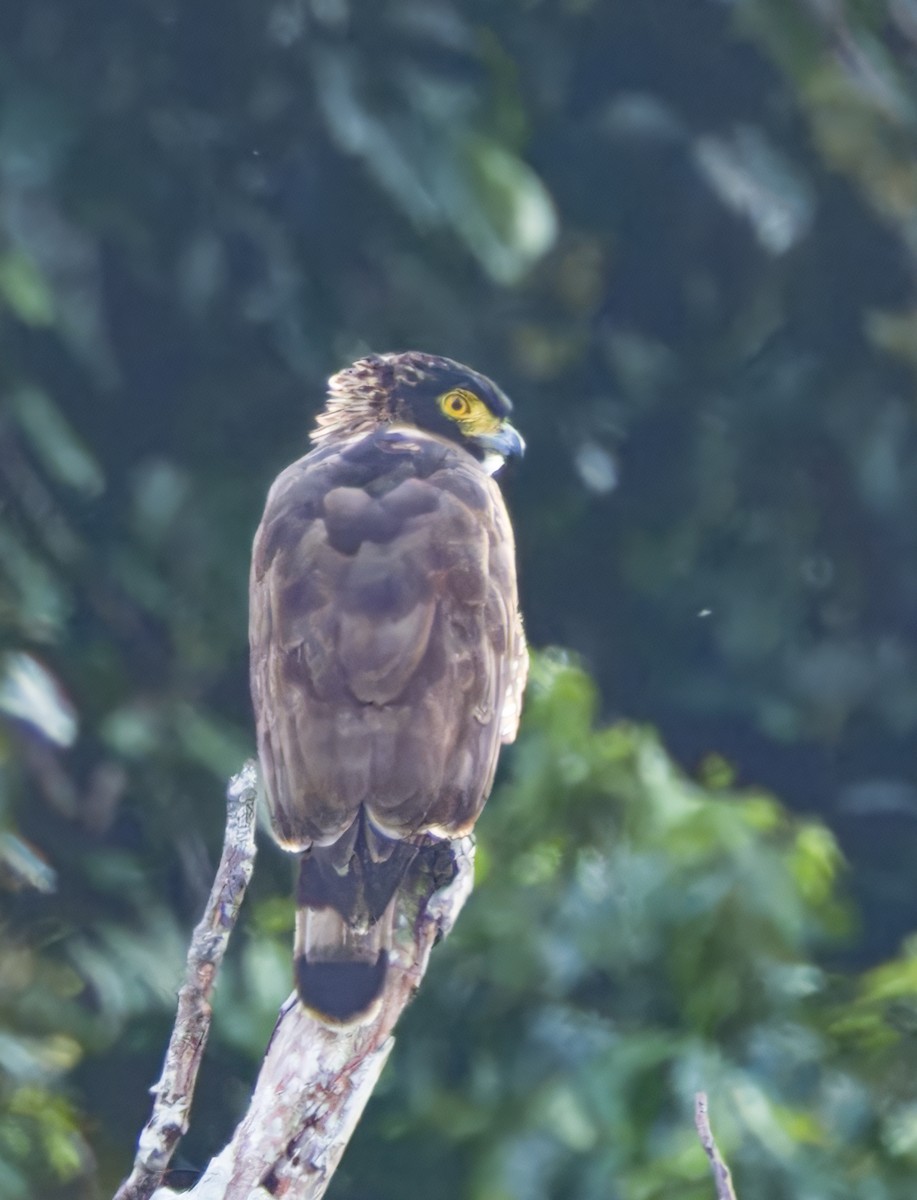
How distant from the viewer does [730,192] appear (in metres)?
5.87

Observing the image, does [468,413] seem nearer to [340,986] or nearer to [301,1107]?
[340,986]

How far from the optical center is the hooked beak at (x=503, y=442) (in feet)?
15.5

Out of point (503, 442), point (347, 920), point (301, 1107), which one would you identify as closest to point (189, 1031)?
point (301, 1107)

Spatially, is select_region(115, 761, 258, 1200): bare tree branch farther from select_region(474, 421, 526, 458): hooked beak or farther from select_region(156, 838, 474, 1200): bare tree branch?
select_region(474, 421, 526, 458): hooked beak

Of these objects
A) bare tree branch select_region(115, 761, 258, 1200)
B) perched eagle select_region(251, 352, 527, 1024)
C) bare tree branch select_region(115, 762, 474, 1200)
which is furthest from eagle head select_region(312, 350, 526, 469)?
bare tree branch select_region(115, 761, 258, 1200)

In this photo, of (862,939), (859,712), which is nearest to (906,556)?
(859,712)

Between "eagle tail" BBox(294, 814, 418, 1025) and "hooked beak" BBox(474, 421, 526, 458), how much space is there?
1.30 metres

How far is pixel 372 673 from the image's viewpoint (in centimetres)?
379

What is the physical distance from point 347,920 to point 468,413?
1.57 m

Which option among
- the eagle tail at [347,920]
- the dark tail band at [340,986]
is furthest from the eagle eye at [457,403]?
the dark tail band at [340,986]

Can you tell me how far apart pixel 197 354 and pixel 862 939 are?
2523 mm

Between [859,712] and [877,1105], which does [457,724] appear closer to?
[877,1105]

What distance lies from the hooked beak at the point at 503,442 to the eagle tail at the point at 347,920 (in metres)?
1.30

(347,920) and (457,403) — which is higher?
(347,920)
